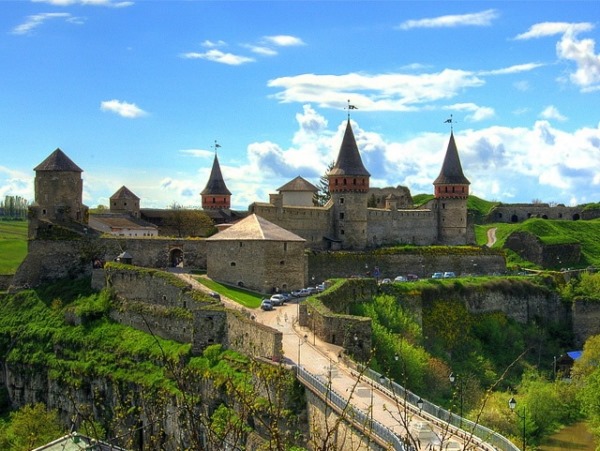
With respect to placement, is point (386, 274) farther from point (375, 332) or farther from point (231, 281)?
point (375, 332)

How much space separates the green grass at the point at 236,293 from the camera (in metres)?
46.2

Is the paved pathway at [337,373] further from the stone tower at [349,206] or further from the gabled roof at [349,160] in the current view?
the gabled roof at [349,160]

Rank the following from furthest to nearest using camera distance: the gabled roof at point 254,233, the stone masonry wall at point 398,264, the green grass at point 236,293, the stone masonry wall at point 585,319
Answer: the stone masonry wall at point 585,319 → the stone masonry wall at point 398,264 → the gabled roof at point 254,233 → the green grass at point 236,293

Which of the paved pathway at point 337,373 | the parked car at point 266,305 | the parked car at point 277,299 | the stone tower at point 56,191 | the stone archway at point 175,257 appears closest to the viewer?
the paved pathway at point 337,373

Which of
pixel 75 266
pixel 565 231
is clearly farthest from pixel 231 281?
pixel 565 231

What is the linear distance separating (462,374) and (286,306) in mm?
11023

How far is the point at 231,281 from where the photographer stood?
165ft

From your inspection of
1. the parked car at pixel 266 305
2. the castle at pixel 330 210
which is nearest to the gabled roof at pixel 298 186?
the castle at pixel 330 210

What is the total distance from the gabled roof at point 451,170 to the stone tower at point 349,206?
11325 mm

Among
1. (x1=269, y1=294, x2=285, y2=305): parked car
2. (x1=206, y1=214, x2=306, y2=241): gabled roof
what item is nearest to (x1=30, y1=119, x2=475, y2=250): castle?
(x1=206, y1=214, x2=306, y2=241): gabled roof

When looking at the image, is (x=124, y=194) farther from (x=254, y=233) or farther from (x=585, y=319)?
(x=585, y=319)

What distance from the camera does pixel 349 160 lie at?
65.4 meters

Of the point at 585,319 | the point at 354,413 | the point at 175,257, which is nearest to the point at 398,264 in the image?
the point at 585,319

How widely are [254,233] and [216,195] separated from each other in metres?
22.9
